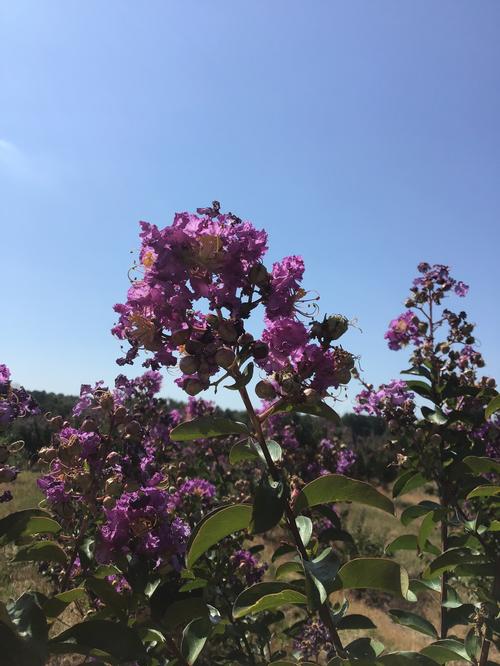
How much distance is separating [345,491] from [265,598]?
0.36m

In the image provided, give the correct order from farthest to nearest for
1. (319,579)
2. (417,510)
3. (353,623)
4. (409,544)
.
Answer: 1. (409,544)
2. (417,510)
3. (353,623)
4. (319,579)

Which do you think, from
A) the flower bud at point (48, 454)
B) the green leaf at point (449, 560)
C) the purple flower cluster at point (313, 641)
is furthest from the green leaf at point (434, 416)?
the flower bud at point (48, 454)

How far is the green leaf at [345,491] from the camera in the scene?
4.50 feet

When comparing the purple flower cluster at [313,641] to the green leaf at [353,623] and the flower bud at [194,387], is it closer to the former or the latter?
the green leaf at [353,623]

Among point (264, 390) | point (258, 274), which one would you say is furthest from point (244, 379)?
point (258, 274)

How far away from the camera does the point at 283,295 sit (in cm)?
157

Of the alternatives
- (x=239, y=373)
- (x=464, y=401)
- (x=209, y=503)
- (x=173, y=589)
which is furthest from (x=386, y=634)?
(x=239, y=373)

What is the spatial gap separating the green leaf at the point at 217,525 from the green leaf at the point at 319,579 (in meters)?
0.20

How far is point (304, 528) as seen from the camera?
147 cm

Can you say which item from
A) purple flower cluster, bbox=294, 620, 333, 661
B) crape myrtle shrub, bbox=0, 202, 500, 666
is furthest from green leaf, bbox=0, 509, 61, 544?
purple flower cluster, bbox=294, 620, 333, 661

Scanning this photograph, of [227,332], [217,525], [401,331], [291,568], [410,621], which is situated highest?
[401,331]

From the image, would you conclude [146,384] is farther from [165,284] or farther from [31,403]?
[165,284]

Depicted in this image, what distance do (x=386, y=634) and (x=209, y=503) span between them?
3.60 metres

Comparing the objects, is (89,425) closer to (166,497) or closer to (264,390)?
(166,497)
